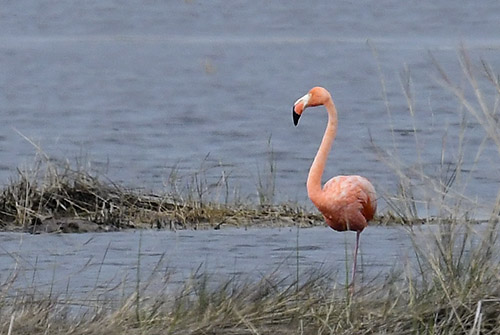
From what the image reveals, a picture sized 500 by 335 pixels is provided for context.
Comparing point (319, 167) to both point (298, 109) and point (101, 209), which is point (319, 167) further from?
point (101, 209)

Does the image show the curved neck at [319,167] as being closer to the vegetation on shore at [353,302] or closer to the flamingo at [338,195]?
the flamingo at [338,195]

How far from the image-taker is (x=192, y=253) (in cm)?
956

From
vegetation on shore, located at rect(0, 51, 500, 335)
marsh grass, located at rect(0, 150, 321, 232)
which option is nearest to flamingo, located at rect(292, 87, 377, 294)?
marsh grass, located at rect(0, 150, 321, 232)

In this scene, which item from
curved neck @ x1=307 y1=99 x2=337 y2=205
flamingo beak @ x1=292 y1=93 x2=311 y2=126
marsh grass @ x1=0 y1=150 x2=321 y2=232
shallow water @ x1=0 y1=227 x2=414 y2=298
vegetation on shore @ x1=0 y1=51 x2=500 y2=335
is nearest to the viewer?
vegetation on shore @ x1=0 y1=51 x2=500 y2=335

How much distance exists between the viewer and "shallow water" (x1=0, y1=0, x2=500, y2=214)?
14.6 m

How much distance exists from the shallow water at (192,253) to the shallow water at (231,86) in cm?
54

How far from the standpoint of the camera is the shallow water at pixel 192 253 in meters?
8.67

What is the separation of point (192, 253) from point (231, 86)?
1461 cm

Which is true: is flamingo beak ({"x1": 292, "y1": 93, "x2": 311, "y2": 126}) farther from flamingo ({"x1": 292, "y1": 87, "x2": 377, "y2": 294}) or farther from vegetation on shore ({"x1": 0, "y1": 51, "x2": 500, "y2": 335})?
vegetation on shore ({"x1": 0, "y1": 51, "x2": 500, "y2": 335})

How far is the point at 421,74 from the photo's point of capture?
24.1m

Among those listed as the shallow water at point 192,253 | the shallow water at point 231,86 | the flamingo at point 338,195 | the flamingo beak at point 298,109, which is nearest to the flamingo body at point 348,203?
the flamingo at point 338,195

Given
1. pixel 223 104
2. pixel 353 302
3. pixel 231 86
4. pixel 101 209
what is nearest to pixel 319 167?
pixel 101 209

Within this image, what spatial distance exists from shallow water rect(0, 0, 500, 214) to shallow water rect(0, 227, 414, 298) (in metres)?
0.54

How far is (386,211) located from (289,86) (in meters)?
13.1
